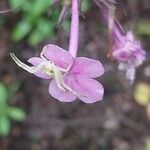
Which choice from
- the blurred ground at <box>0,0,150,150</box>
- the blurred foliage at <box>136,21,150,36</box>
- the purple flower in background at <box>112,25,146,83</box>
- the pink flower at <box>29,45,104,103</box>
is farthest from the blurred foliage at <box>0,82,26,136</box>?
the pink flower at <box>29,45,104,103</box>

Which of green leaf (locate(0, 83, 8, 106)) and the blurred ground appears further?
the blurred ground

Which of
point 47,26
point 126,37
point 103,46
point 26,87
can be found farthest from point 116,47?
point 26,87

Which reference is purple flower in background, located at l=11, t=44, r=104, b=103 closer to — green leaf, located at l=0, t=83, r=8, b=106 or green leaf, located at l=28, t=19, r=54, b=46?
green leaf, located at l=28, t=19, r=54, b=46

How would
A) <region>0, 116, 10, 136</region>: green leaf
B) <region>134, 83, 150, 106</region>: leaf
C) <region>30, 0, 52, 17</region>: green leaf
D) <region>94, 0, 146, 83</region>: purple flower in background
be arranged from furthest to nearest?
<region>134, 83, 150, 106</region>: leaf, <region>0, 116, 10, 136</region>: green leaf, <region>30, 0, 52, 17</region>: green leaf, <region>94, 0, 146, 83</region>: purple flower in background

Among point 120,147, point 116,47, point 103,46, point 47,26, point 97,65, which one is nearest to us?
point 97,65

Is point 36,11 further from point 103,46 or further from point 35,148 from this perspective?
point 35,148

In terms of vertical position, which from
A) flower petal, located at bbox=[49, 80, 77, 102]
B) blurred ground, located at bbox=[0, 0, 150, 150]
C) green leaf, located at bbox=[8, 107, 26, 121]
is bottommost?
blurred ground, located at bbox=[0, 0, 150, 150]

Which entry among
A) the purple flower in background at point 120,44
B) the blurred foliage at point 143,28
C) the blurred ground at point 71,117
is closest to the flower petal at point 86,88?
the purple flower in background at point 120,44
